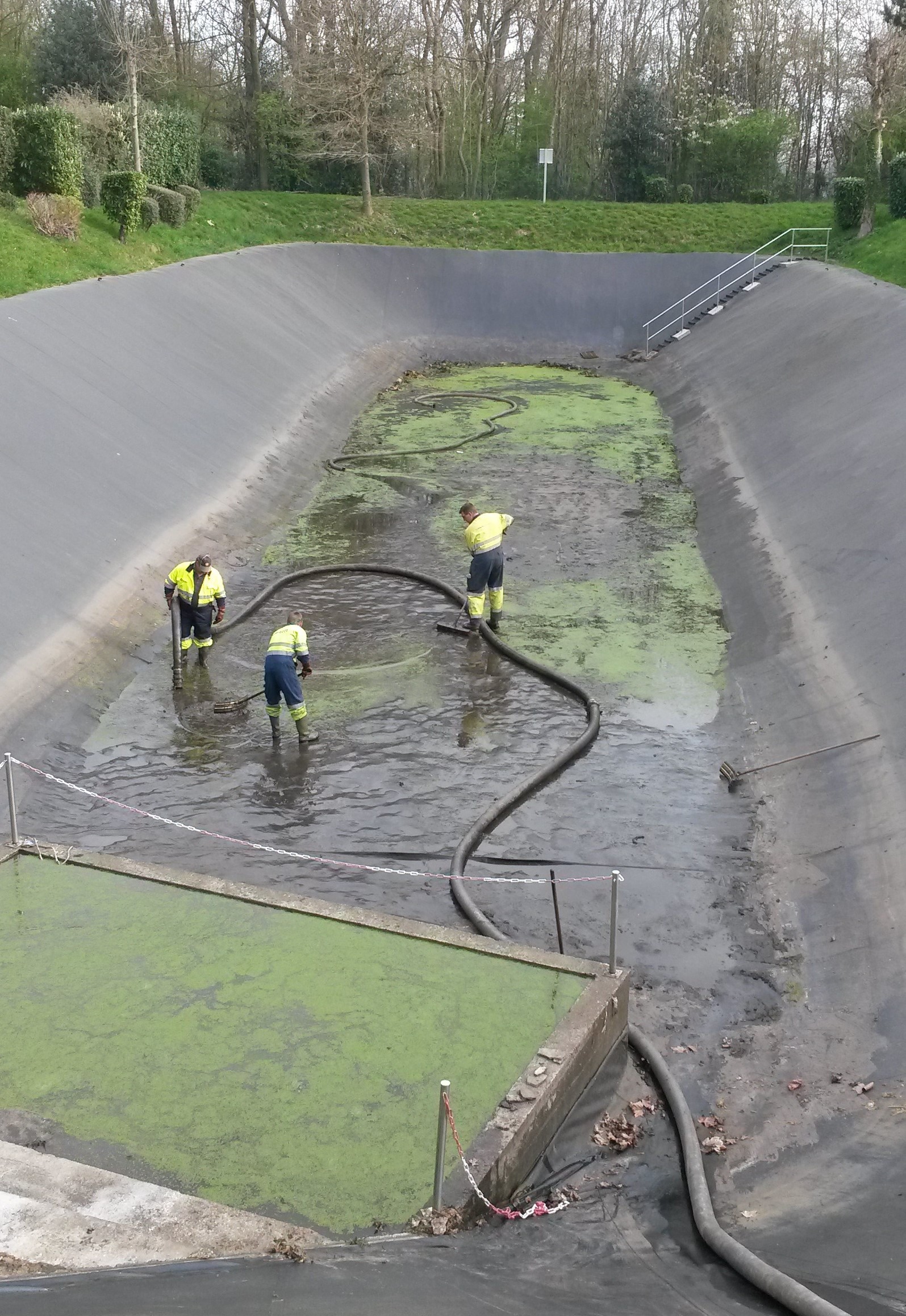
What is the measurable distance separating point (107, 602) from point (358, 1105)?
8.78m

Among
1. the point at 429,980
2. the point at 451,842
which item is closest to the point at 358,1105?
the point at 429,980

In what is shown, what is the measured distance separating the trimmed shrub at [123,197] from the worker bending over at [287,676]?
1815 centimetres

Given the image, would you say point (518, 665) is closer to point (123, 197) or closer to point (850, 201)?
point (123, 197)

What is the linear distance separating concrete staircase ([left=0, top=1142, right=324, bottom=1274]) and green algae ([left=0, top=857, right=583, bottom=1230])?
251 mm

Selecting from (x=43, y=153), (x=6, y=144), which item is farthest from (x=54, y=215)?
(x=6, y=144)

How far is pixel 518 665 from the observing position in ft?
44.2

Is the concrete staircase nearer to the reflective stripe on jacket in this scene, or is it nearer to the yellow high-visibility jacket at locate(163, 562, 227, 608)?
the reflective stripe on jacket

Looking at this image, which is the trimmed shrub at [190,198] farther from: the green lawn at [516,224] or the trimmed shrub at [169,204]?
the trimmed shrub at [169,204]

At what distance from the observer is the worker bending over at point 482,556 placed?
46.4ft

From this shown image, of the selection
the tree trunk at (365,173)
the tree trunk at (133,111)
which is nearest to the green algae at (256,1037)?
the tree trunk at (133,111)

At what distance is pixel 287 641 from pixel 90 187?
2008 centimetres

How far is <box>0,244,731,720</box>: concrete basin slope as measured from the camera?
544 inches

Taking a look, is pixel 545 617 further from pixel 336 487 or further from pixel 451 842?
pixel 336 487

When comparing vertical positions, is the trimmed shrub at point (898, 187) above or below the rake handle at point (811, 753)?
above
